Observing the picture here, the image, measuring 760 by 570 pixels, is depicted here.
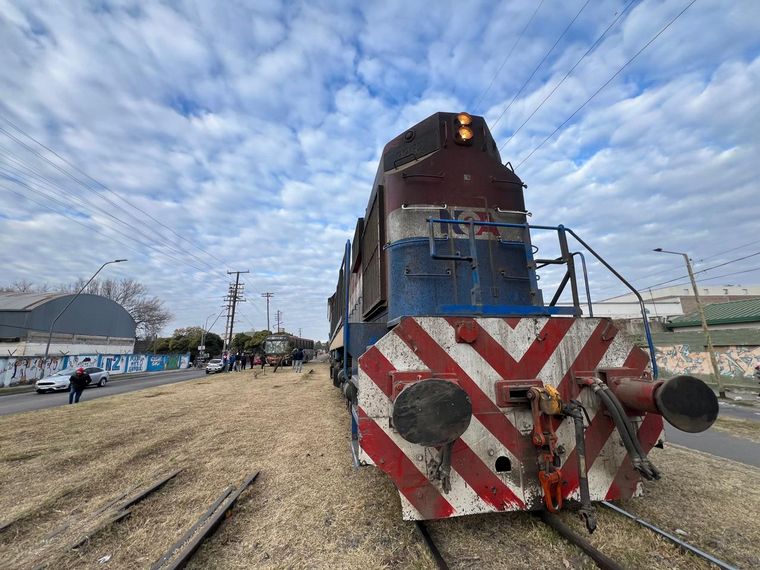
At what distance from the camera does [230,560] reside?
2.52m

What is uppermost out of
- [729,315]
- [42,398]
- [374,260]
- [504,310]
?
[729,315]

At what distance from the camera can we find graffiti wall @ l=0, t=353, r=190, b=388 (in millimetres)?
20594

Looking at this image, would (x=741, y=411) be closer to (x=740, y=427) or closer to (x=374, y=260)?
(x=740, y=427)

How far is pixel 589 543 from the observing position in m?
2.48

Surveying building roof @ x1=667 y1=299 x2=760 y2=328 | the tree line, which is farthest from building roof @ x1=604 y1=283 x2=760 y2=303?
the tree line

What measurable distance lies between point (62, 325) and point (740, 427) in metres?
46.8

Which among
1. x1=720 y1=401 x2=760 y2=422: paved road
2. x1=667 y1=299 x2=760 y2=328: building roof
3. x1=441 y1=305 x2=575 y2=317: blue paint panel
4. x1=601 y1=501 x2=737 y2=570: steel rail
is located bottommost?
x1=720 y1=401 x2=760 y2=422: paved road

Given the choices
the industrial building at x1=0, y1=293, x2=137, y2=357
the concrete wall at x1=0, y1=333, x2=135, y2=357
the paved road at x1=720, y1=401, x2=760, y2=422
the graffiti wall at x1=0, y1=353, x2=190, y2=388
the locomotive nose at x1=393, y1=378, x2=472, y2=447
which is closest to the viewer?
the locomotive nose at x1=393, y1=378, x2=472, y2=447

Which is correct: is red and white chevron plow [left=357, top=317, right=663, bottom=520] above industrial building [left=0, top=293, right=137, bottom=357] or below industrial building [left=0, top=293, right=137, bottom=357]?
below

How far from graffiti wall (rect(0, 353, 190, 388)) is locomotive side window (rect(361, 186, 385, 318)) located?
2561 cm

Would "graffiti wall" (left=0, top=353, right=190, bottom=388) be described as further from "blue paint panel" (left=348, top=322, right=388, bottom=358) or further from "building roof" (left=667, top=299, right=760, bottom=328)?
"building roof" (left=667, top=299, right=760, bottom=328)

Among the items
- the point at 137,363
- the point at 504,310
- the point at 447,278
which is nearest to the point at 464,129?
the point at 447,278

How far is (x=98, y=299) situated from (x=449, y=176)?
47410mm

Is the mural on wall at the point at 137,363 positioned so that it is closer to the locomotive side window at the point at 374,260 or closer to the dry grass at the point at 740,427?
the locomotive side window at the point at 374,260
